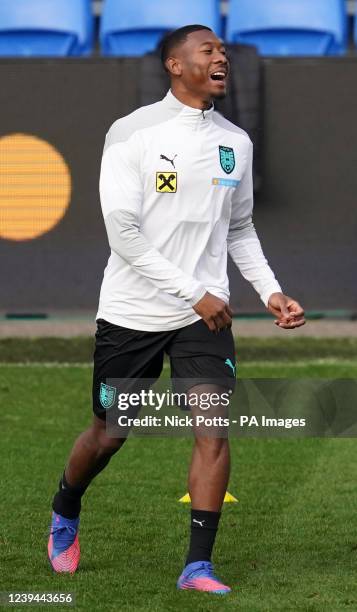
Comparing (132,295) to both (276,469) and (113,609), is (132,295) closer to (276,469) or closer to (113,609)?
(113,609)

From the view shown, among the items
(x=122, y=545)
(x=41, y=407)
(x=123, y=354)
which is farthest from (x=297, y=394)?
(x=123, y=354)

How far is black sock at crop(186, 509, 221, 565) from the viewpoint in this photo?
16.5 ft

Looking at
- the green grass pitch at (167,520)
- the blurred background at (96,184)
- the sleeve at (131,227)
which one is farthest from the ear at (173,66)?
the blurred background at (96,184)

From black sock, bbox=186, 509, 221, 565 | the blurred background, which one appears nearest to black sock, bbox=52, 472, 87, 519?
black sock, bbox=186, 509, 221, 565

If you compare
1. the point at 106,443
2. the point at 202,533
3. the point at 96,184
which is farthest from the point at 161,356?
the point at 96,184

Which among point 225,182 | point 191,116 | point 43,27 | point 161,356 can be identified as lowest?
point 43,27

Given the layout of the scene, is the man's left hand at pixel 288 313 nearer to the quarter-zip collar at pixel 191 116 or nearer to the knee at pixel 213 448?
the knee at pixel 213 448

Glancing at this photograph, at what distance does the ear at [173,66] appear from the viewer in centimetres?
520

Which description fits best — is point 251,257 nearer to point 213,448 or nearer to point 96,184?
point 213,448

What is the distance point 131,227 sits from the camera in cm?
502

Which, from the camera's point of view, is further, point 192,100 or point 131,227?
point 192,100

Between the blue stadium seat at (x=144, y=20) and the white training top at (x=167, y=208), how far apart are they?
8498 millimetres

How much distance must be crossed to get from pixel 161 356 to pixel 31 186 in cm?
722

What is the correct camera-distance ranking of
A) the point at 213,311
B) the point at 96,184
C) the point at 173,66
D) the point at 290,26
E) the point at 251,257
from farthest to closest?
the point at 290,26 → the point at 96,184 → the point at 251,257 → the point at 173,66 → the point at 213,311
